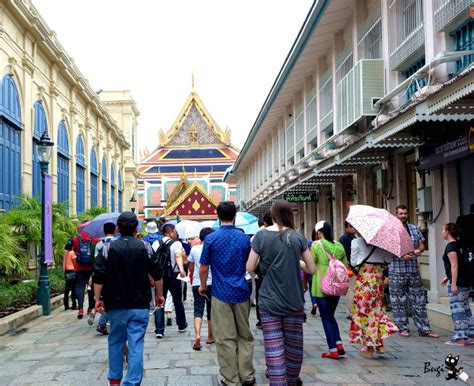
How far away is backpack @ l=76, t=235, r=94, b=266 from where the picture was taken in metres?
11.4

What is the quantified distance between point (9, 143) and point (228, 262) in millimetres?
13751

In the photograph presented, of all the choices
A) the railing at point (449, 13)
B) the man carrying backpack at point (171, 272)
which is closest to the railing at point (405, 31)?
the railing at point (449, 13)

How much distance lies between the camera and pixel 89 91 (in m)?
30.6

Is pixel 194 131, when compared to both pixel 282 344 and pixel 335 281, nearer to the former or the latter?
pixel 335 281

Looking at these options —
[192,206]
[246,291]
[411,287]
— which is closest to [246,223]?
[411,287]

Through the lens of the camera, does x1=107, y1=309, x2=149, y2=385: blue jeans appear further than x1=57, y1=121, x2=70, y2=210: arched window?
No

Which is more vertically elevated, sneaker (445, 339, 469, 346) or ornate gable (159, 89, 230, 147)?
ornate gable (159, 89, 230, 147)

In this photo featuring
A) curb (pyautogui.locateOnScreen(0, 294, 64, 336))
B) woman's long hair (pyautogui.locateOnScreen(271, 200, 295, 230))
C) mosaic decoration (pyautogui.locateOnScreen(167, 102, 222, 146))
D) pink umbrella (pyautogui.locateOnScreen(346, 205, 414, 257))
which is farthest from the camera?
mosaic decoration (pyautogui.locateOnScreen(167, 102, 222, 146))

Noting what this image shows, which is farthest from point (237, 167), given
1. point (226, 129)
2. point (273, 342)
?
point (273, 342)

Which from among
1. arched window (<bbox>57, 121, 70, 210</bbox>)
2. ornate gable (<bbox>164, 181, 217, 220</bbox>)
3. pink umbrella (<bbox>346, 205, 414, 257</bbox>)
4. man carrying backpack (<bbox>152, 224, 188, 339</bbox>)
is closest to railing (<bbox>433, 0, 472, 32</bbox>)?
pink umbrella (<bbox>346, 205, 414, 257</bbox>)

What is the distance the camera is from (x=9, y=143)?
1786 centimetres

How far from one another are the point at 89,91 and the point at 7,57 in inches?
510

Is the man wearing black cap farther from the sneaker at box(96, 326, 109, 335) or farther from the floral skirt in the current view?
the sneaker at box(96, 326, 109, 335)

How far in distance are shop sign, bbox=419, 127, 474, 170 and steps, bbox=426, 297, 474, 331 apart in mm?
2193
